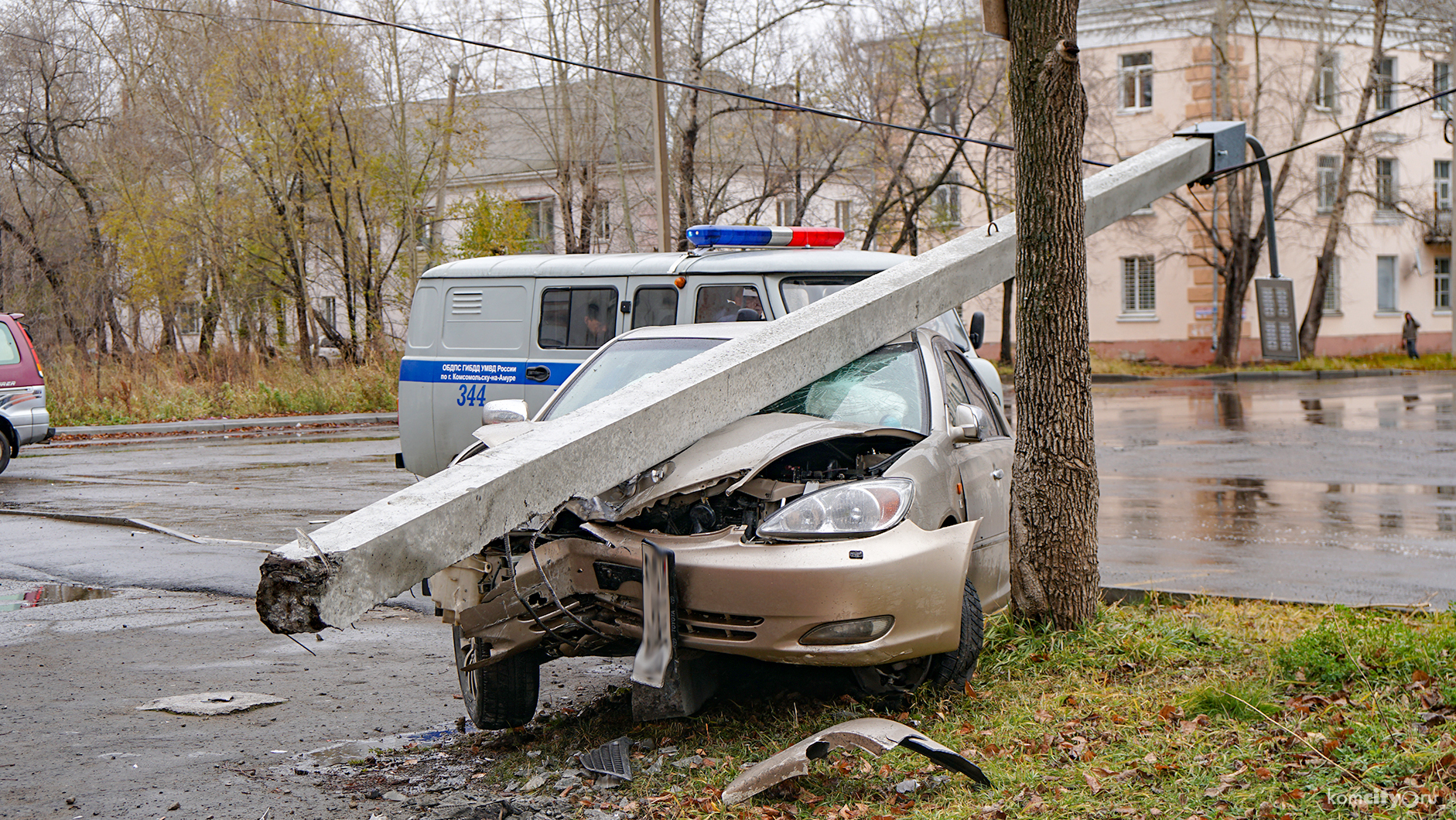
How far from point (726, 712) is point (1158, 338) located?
36.5 metres

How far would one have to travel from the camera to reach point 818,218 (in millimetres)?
36656

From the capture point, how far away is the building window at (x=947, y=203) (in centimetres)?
3450

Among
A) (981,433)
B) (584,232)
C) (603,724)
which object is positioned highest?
(584,232)

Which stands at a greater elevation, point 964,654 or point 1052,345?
point 1052,345

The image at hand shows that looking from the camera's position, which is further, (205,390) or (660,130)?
(205,390)

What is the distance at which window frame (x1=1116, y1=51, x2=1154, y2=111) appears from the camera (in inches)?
1515

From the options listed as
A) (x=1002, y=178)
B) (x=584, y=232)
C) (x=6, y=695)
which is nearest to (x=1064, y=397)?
(x=6, y=695)

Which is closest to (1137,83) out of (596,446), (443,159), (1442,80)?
(1442,80)

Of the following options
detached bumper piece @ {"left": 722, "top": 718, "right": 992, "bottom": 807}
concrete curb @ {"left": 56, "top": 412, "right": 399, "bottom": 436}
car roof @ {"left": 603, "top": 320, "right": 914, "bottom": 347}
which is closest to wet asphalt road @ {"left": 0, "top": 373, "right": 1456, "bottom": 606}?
concrete curb @ {"left": 56, "top": 412, "right": 399, "bottom": 436}

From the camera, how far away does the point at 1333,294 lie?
40.4 metres

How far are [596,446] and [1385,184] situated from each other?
40317 mm

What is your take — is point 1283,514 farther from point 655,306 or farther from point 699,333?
point 699,333

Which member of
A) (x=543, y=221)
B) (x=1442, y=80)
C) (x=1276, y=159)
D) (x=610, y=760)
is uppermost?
(x=1442, y=80)

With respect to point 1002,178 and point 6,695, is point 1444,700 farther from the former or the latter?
point 1002,178
